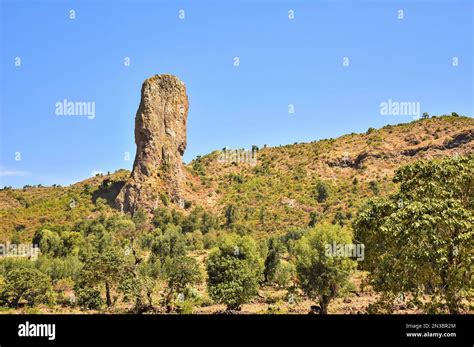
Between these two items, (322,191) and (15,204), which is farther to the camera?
(15,204)

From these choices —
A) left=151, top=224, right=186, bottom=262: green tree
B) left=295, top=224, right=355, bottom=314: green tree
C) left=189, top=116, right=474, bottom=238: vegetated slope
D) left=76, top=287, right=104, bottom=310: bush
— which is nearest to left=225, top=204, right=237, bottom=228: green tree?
left=189, top=116, right=474, bottom=238: vegetated slope

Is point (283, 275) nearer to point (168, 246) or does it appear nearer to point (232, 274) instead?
point (232, 274)

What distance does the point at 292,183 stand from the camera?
117750mm

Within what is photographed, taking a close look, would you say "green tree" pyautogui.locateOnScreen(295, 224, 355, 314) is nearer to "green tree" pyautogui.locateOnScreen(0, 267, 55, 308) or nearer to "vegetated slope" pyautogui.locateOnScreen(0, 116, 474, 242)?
"green tree" pyautogui.locateOnScreen(0, 267, 55, 308)

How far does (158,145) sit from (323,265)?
75319 millimetres

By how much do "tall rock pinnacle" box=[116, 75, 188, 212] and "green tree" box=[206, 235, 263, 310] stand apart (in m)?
58.1

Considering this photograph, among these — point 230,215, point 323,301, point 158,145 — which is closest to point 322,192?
point 230,215

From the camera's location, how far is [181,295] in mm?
48750

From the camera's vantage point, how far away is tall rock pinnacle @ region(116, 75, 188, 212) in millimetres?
104500

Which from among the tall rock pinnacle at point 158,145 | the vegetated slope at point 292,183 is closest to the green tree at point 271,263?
the vegetated slope at point 292,183

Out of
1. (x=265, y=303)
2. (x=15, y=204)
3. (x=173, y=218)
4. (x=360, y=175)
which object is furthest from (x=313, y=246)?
(x=15, y=204)
